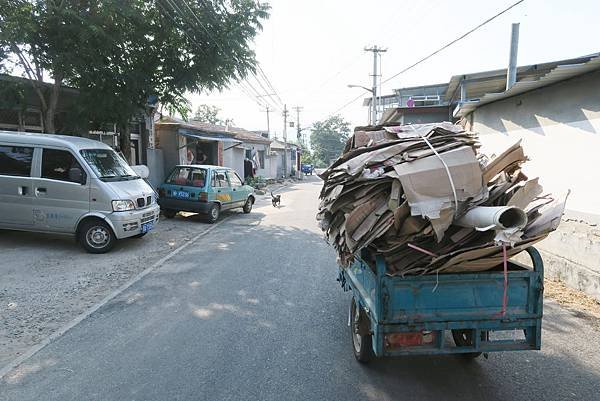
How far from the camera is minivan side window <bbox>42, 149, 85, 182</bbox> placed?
25.6 ft

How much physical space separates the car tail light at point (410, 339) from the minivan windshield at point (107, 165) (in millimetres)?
6764

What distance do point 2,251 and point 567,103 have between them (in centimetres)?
1010

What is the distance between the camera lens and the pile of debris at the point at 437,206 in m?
2.84

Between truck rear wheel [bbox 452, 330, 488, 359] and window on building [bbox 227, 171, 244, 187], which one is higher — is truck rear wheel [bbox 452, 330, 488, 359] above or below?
below

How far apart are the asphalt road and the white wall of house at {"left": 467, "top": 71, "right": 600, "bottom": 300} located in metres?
1.08

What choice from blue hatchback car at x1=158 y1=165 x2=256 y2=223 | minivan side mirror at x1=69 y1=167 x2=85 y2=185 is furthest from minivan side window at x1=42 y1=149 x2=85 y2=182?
blue hatchback car at x1=158 y1=165 x2=256 y2=223

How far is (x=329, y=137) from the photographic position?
8700 centimetres

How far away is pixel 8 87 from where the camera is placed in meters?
9.48

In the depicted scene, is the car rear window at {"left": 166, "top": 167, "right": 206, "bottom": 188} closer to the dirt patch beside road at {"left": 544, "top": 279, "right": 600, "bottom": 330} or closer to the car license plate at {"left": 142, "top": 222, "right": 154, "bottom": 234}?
the car license plate at {"left": 142, "top": 222, "right": 154, "bottom": 234}

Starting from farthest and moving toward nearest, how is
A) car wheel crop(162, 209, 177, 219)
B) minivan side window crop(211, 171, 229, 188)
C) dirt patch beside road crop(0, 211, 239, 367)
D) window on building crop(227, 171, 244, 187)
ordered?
1. window on building crop(227, 171, 244, 187)
2. car wheel crop(162, 209, 177, 219)
3. minivan side window crop(211, 171, 229, 188)
4. dirt patch beside road crop(0, 211, 239, 367)

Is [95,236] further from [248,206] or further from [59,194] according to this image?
[248,206]

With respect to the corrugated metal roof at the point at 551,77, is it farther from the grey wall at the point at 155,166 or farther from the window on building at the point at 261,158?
the window on building at the point at 261,158

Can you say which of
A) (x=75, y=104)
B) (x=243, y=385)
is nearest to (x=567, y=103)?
(x=243, y=385)

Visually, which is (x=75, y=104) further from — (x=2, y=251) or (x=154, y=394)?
(x=154, y=394)
